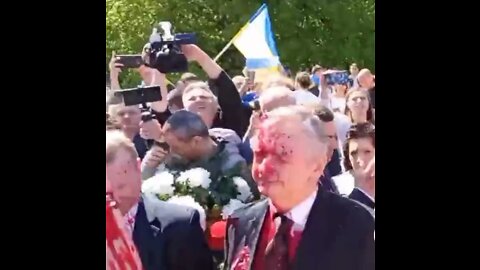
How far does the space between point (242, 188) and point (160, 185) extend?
41 cm

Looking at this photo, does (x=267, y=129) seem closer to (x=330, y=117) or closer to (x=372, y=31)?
(x=330, y=117)

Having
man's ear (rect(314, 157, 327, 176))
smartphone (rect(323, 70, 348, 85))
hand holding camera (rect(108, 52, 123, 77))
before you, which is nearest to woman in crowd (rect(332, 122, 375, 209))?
man's ear (rect(314, 157, 327, 176))

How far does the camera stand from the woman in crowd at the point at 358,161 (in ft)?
19.2

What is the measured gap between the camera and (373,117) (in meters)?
5.88

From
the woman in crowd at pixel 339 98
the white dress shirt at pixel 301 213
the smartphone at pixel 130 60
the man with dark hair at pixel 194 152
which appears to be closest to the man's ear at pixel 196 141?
the man with dark hair at pixel 194 152

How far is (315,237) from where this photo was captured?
19.2ft

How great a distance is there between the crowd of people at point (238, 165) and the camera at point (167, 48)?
0.13 feet

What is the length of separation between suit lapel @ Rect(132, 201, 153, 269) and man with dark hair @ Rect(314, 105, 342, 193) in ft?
2.98

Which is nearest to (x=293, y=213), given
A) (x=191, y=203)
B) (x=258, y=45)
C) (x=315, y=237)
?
(x=315, y=237)

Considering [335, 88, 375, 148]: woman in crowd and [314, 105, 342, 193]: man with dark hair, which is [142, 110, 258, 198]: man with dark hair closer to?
[314, 105, 342, 193]: man with dark hair

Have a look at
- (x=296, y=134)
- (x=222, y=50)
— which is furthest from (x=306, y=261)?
(x=222, y=50)

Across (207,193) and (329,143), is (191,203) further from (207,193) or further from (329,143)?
(329,143)

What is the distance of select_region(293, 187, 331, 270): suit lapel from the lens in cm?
584

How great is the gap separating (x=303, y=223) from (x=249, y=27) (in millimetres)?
1022
